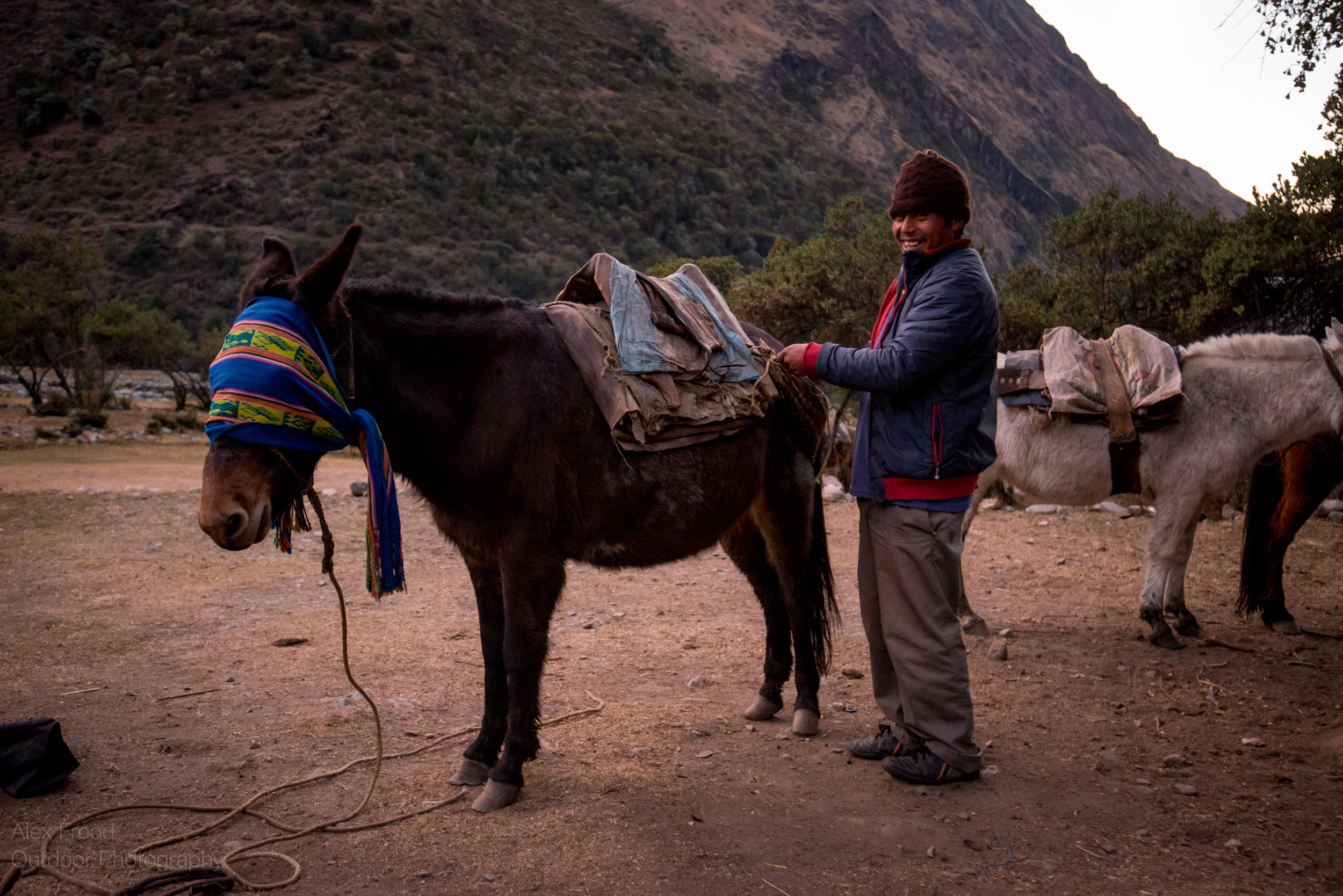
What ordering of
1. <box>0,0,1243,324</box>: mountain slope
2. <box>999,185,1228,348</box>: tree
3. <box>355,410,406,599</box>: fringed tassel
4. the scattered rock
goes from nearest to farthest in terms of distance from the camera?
<box>355,410,406,599</box>: fringed tassel → the scattered rock → <box>999,185,1228,348</box>: tree → <box>0,0,1243,324</box>: mountain slope

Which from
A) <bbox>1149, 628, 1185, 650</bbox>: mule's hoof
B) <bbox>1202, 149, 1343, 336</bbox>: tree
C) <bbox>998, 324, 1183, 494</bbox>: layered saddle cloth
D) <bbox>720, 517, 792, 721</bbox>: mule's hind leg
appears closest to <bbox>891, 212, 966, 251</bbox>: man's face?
<bbox>720, 517, 792, 721</bbox>: mule's hind leg

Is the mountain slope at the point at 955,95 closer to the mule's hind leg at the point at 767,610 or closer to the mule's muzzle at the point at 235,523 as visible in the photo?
the mule's hind leg at the point at 767,610

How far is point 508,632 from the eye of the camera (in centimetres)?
318

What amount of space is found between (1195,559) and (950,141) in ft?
253

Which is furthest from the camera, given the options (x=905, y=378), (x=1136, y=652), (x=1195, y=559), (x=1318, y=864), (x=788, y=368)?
(x=1195, y=559)

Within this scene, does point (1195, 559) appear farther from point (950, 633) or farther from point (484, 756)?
point (484, 756)

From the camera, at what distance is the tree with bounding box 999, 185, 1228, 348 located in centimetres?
1180

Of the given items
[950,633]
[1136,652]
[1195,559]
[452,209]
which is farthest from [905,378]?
[452,209]

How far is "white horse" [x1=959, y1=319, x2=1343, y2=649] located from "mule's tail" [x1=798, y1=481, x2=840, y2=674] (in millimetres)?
1860

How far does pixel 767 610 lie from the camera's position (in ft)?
14.3

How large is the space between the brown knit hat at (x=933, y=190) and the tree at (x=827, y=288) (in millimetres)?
10963

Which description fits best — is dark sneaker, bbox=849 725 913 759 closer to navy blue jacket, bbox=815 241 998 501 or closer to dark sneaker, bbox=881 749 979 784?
dark sneaker, bbox=881 749 979 784

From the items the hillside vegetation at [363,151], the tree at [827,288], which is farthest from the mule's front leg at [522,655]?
the hillside vegetation at [363,151]

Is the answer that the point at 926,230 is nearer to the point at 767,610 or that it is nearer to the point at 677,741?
the point at 767,610
